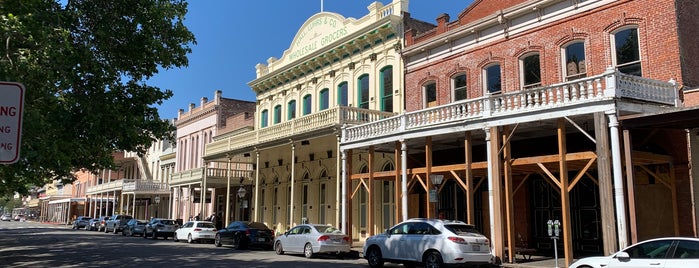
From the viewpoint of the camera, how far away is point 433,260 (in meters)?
15.0

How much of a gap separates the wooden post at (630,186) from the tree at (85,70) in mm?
11703

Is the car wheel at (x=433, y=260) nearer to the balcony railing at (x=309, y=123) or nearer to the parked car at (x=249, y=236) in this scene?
the balcony railing at (x=309, y=123)

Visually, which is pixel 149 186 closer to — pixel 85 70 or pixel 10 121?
pixel 85 70

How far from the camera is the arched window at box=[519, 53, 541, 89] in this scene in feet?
67.6

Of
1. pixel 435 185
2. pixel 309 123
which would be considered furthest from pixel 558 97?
pixel 309 123

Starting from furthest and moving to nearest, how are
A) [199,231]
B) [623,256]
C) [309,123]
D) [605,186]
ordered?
[199,231] → [309,123] → [605,186] → [623,256]

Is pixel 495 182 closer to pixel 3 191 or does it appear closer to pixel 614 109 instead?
pixel 614 109

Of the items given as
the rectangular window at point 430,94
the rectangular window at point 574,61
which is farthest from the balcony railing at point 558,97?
the rectangular window at point 430,94

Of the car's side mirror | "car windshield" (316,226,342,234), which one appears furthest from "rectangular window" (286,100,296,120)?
the car's side mirror

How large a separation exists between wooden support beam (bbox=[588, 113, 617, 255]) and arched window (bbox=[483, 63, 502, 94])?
298 inches

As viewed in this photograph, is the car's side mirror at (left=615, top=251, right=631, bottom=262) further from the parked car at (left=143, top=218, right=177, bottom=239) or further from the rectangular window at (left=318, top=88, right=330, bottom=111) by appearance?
the parked car at (left=143, top=218, right=177, bottom=239)

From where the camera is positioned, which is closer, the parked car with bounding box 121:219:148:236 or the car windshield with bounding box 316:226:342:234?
the car windshield with bounding box 316:226:342:234

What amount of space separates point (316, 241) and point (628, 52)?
12037mm

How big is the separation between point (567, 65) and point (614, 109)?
18.6 feet
